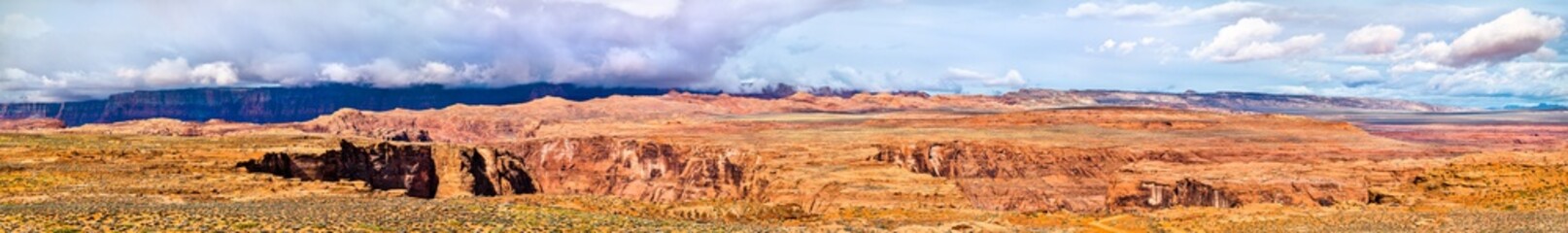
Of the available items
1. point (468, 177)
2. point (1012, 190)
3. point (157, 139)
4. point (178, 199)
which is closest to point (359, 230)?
point (178, 199)

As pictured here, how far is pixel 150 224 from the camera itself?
1123 inches

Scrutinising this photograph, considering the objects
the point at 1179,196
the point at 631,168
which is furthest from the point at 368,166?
the point at 631,168

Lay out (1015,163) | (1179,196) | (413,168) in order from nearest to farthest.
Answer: (413,168), (1179,196), (1015,163)

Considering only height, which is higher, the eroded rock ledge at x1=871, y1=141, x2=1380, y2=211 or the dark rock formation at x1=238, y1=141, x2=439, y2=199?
the dark rock formation at x1=238, y1=141, x2=439, y2=199

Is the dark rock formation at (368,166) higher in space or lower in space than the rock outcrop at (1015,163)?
higher

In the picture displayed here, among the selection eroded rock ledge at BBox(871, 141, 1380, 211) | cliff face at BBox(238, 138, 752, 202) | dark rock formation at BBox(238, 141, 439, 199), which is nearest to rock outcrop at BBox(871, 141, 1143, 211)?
eroded rock ledge at BBox(871, 141, 1380, 211)

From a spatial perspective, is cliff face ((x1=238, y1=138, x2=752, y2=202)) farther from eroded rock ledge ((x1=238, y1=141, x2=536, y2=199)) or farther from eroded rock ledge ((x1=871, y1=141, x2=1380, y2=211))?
eroded rock ledge ((x1=871, y1=141, x2=1380, y2=211))

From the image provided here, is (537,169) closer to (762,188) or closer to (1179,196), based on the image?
(762,188)

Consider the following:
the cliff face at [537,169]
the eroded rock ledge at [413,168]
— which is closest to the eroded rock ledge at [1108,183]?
the cliff face at [537,169]

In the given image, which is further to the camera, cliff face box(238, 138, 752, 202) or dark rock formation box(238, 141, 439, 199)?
cliff face box(238, 138, 752, 202)

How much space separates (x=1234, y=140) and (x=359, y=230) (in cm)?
16391

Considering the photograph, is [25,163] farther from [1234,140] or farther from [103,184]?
[1234,140]

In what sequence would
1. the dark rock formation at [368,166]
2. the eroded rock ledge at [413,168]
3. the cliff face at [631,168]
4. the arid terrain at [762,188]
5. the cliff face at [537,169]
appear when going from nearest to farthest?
the arid terrain at [762,188]
the dark rock formation at [368,166]
the eroded rock ledge at [413,168]
the cliff face at [537,169]
the cliff face at [631,168]

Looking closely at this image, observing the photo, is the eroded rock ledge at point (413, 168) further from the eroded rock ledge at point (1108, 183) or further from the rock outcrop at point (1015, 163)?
the rock outcrop at point (1015, 163)
